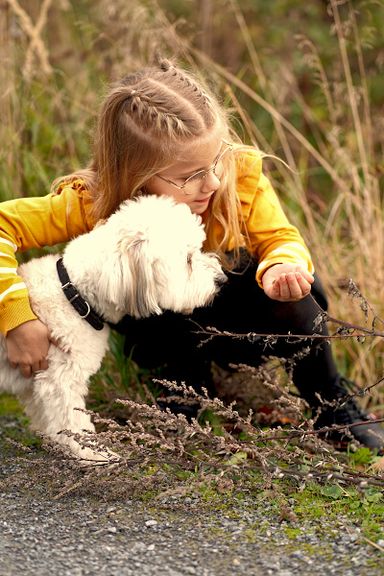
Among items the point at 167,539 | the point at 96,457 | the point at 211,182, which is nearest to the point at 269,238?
the point at 211,182

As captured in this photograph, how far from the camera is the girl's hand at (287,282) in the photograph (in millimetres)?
2549

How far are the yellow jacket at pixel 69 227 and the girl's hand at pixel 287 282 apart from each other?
5 centimetres

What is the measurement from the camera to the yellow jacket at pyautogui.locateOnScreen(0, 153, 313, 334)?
A: 2.59 m

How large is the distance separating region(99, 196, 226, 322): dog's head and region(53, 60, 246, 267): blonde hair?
0.46 ft

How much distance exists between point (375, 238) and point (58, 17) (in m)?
2.94

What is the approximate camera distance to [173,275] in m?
2.57

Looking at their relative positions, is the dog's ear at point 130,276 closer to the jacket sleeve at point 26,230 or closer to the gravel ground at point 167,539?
the jacket sleeve at point 26,230

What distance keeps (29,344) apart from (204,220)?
82 cm

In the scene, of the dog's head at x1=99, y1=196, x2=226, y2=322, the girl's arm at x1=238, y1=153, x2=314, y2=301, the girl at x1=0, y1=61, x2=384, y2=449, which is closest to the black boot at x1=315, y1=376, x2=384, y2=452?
the girl at x1=0, y1=61, x2=384, y2=449

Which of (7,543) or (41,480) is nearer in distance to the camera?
(7,543)

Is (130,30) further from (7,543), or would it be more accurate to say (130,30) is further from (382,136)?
(7,543)

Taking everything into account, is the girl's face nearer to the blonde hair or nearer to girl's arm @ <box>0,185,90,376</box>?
the blonde hair

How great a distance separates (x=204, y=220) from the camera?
115 inches

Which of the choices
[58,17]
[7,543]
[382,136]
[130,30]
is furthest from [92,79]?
[7,543]
